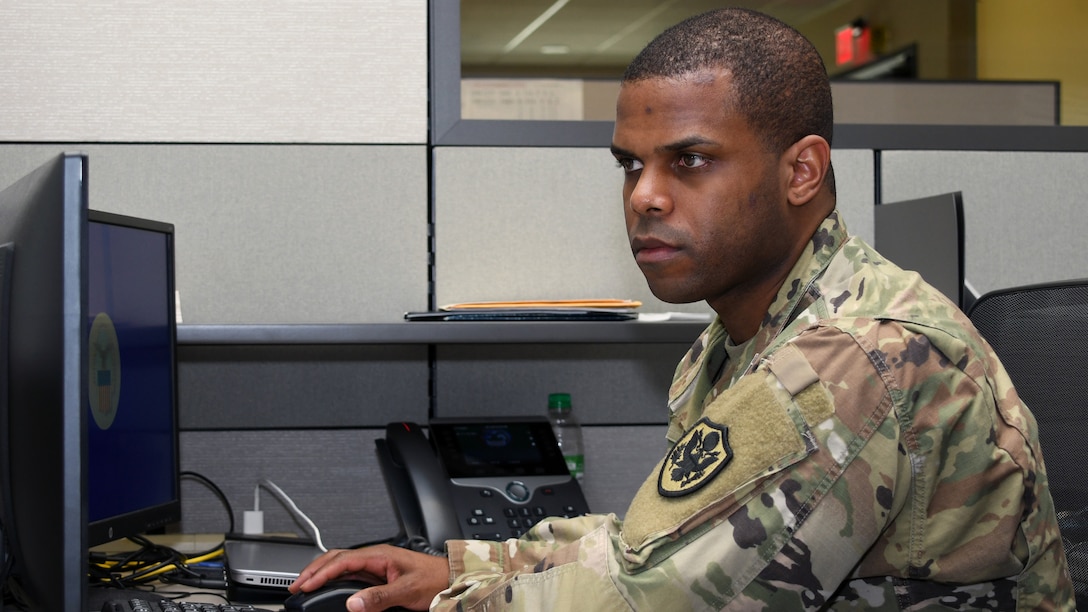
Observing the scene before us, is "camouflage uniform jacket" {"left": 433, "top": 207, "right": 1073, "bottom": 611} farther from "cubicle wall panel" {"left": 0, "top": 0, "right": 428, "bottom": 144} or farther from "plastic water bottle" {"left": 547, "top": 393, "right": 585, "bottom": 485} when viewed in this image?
"cubicle wall panel" {"left": 0, "top": 0, "right": 428, "bottom": 144}

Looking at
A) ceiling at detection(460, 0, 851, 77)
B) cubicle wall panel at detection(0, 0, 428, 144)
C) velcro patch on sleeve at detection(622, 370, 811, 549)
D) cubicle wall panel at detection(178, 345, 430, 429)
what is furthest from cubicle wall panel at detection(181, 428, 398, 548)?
ceiling at detection(460, 0, 851, 77)

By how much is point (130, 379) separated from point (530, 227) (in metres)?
0.63

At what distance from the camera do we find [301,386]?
5.09ft

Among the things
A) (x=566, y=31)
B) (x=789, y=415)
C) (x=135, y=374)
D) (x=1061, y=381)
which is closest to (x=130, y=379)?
(x=135, y=374)

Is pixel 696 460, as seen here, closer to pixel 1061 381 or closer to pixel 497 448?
pixel 1061 381

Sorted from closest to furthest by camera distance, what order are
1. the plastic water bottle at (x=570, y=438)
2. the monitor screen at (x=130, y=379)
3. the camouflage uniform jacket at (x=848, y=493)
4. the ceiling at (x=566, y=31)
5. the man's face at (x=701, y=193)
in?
the camouflage uniform jacket at (x=848, y=493) → the man's face at (x=701, y=193) → the monitor screen at (x=130, y=379) → the plastic water bottle at (x=570, y=438) → the ceiling at (x=566, y=31)

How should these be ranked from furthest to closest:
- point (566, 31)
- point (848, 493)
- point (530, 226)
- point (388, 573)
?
point (566, 31), point (530, 226), point (388, 573), point (848, 493)

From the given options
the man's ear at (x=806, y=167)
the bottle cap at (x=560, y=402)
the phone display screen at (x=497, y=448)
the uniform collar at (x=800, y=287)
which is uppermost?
the man's ear at (x=806, y=167)

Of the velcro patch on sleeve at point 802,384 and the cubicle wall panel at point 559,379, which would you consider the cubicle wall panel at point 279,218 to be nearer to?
the cubicle wall panel at point 559,379

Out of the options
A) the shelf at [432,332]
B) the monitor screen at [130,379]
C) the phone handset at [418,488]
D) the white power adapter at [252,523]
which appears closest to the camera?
the monitor screen at [130,379]

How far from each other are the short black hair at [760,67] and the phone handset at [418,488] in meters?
0.60

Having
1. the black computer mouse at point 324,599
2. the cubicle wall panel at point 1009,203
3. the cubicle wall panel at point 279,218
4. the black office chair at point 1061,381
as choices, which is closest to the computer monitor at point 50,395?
the black computer mouse at point 324,599

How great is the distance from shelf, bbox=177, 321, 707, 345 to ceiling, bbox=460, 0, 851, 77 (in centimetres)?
619

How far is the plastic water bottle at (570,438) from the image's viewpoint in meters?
1.57
